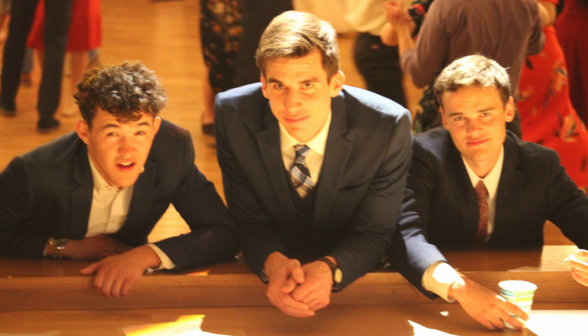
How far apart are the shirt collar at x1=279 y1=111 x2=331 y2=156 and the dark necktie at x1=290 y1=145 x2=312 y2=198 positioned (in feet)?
0.06

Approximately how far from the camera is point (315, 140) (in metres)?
2.21

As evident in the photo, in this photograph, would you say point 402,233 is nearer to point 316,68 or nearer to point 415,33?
point 316,68

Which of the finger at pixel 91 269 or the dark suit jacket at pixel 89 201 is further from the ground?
the dark suit jacket at pixel 89 201

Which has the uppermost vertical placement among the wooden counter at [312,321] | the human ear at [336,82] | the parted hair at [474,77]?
the parted hair at [474,77]

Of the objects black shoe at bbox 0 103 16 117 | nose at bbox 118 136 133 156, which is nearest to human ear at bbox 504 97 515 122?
nose at bbox 118 136 133 156

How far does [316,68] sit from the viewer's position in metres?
2.09

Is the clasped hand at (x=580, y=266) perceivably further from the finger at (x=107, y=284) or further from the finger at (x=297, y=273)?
the finger at (x=107, y=284)

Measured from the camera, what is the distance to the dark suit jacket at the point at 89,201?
84.8 inches

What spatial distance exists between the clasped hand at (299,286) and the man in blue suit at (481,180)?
1.19ft

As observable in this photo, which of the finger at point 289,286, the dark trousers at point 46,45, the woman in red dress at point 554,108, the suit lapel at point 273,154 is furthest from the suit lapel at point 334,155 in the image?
the dark trousers at point 46,45

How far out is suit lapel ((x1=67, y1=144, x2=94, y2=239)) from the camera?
220 centimetres

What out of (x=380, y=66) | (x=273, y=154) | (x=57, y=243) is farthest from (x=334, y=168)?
(x=380, y=66)

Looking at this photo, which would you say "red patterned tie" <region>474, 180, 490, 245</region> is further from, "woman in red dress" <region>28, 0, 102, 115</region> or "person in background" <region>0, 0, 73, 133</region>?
"woman in red dress" <region>28, 0, 102, 115</region>

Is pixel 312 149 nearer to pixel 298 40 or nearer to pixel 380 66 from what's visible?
pixel 298 40
